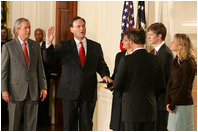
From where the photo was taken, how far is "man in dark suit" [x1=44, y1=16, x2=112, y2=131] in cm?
462

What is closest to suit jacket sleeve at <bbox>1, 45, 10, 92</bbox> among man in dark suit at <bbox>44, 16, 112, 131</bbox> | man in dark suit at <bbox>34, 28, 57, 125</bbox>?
man in dark suit at <bbox>44, 16, 112, 131</bbox>

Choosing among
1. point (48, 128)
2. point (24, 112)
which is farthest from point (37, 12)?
point (24, 112)

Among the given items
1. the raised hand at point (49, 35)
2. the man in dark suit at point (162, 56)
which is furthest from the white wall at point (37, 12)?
the man in dark suit at point (162, 56)

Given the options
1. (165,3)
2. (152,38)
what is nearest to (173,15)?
(165,3)

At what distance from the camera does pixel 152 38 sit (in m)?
4.88

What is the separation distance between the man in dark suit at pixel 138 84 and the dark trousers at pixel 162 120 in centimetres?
88

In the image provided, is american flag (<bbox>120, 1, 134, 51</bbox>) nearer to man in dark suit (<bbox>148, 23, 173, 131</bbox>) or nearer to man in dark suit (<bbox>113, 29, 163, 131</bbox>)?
man in dark suit (<bbox>148, 23, 173, 131</bbox>)

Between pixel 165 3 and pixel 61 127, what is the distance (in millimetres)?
3250

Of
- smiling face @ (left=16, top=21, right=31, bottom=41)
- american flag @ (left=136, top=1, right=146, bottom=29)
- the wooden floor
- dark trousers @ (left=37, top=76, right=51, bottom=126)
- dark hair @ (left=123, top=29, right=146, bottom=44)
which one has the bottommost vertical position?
the wooden floor

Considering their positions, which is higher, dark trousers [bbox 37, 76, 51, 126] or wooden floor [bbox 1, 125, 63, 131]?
dark trousers [bbox 37, 76, 51, 126]

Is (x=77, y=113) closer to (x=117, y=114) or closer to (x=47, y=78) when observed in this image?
(x=117, y=114)

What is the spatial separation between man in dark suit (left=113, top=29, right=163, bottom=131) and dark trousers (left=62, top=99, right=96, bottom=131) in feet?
2.54

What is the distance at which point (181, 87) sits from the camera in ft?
14.3

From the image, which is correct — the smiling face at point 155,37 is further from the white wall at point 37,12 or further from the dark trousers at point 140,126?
the white wall at point 37,12
